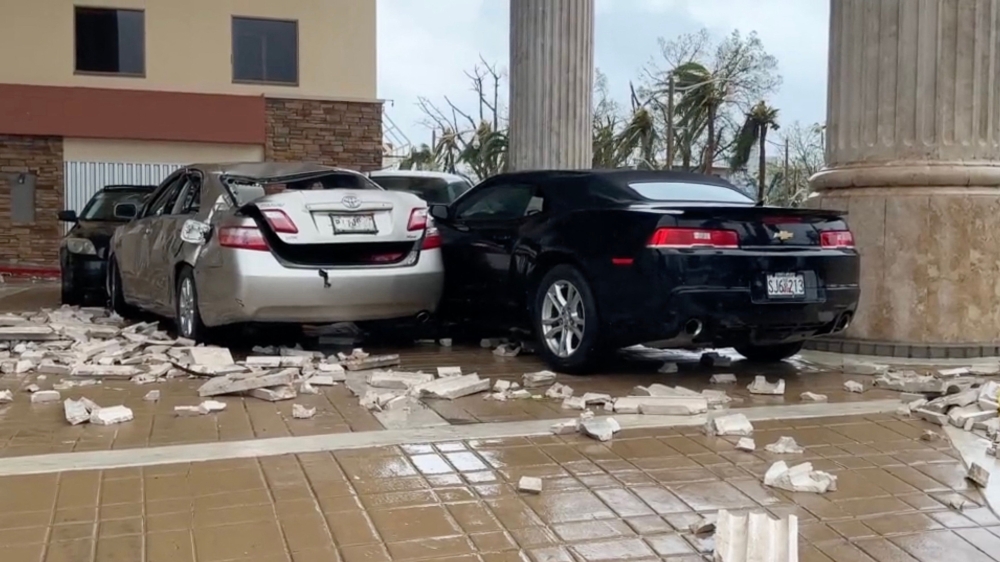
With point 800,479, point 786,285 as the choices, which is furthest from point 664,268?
point 800,479

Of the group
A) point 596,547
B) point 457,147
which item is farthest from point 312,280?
point 457,147

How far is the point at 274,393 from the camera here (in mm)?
6141

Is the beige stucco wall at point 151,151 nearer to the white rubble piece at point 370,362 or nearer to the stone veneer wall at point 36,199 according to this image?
the stone veneer wall at point 36,199

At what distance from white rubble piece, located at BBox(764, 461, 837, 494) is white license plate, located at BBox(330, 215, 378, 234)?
4105 millimetres

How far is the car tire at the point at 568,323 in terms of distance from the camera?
6.68 meters

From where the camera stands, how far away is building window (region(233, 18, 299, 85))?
2170 centimetres

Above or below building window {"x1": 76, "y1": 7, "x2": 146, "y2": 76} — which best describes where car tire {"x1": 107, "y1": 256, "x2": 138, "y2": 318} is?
below

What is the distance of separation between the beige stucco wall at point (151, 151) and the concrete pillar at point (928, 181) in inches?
620

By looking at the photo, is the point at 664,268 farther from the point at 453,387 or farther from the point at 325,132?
the point at 325,132

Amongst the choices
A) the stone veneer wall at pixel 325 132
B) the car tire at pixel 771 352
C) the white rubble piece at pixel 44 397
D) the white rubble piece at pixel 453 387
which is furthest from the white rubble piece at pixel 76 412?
the stone veneer wall at pixel 325 132

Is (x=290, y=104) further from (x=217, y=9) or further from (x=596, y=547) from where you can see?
(x=596, y=547)

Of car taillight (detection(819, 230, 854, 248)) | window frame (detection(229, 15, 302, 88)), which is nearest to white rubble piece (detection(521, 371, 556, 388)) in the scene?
car taillight (detection(819, 230, 854, 248))

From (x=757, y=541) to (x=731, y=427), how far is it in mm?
1905

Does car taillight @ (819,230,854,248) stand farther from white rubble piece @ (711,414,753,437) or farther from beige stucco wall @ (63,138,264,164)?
beige stucco wall @ (63,138,264,164)
